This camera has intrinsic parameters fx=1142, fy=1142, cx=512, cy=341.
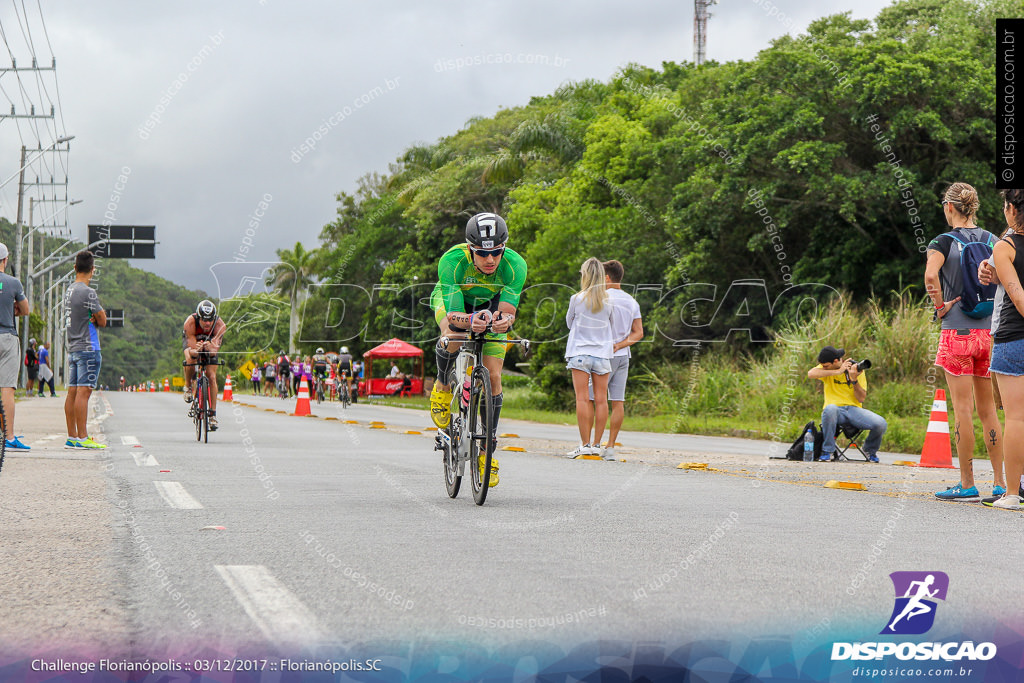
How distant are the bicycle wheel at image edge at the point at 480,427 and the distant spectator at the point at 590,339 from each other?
4648 millimetres

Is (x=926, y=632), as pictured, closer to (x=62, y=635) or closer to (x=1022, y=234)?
(x=62, y=635)

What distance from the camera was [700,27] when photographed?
57.2 m

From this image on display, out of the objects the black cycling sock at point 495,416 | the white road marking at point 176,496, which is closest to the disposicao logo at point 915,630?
the black cycling sock at point 495,416

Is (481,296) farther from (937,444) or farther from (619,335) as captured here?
(937,444)

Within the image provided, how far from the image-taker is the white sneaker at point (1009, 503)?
25.6ft

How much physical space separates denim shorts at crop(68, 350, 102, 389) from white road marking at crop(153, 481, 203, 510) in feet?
14.2

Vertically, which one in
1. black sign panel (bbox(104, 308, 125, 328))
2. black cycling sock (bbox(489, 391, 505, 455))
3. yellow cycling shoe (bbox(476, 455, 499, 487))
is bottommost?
yellow cycling shoe (bbox(476, 455, 499, 487))

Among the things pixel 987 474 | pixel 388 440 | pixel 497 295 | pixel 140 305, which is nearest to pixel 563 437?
pixel 388 440

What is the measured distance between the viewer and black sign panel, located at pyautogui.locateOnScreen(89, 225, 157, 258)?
42188 millimetres

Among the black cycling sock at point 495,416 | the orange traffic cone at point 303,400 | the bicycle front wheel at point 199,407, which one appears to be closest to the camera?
the black cycling sock at point 495,416

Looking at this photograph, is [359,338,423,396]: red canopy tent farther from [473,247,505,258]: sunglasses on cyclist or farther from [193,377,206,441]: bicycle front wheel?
[473,247,505,258]: sunglasses on cyclist

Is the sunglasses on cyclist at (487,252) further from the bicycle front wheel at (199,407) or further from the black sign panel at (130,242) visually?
the black sign panel at (130,242)

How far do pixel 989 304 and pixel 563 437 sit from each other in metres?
10.4

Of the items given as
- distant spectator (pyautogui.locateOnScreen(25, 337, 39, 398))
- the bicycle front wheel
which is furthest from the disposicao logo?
distant spectator (pyautogui.locateOnScreen(25, 337, 39, 398))
